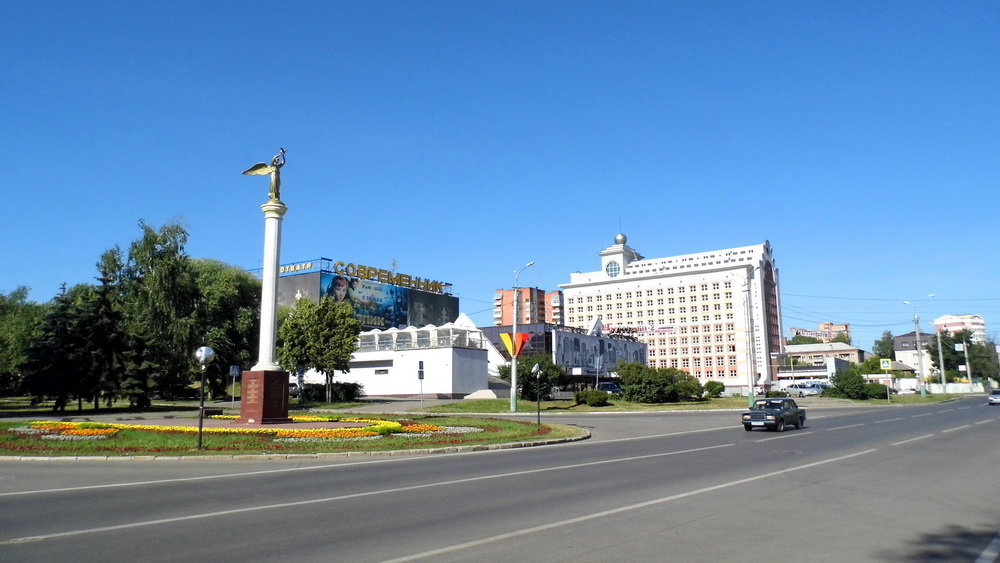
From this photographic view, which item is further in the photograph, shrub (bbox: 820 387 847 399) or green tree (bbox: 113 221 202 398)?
shrub (bbox: 820 387 847 399)

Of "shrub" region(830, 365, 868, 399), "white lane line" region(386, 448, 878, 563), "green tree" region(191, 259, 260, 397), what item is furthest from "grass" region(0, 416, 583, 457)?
"shrub" region(830, 365, 868, 399)

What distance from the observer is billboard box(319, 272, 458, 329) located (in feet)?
291

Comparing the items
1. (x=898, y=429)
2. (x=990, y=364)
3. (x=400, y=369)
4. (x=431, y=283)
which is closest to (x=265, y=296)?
(x=898, y=429)

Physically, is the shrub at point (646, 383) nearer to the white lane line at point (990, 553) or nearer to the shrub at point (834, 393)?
the shrub at point (834, 393)

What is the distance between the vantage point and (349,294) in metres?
89.9

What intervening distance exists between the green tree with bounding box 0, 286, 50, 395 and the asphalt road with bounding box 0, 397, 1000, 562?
44.7 meters

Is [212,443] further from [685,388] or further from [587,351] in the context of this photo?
[587,351]

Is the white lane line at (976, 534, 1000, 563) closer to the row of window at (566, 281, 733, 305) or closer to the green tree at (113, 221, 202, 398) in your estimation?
the green tree at (113, 221, 202, 398)

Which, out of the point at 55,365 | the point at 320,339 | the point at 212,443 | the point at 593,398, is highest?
the point at 320,339

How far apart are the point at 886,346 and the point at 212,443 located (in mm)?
196352

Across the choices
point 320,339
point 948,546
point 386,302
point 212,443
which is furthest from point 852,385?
point 948,546

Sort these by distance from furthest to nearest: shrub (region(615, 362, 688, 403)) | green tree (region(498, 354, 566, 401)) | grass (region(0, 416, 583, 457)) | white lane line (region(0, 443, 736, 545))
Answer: green tree (region(498, 354, 566, 401)) → shrub (region(615, 362, 688, 403)) → grass (region(0, 416, 583, 457)) → white lane line (region(0, 443, 736, 545))

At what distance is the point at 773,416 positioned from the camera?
1113 inches

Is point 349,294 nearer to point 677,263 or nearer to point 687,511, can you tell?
point 687,511
